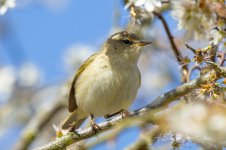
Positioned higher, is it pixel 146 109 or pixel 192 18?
pixel 192 18

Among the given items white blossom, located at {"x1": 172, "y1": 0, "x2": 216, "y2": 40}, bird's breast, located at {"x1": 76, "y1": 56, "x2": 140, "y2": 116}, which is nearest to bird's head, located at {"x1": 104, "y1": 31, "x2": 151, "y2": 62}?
bird's breast, located at {"x1": 76, "y1": 56, "x2": 140, "y2": 116}

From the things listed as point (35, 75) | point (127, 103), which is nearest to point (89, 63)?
point (127, 103)

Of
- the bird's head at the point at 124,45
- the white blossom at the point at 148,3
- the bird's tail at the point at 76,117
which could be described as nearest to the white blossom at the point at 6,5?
the white blossom at the point at 148,3

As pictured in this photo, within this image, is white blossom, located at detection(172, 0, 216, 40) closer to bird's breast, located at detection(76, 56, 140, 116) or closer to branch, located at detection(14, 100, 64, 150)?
bird's breast, located at detection(76, 56, 140, 116)

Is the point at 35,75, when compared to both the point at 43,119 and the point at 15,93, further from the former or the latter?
the point at 43,119

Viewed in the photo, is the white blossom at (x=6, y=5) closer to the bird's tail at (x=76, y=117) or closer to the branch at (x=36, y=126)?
the bird's tail at (x=76, y=117)

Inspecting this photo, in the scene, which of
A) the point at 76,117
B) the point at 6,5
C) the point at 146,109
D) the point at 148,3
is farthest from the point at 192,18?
the point at 76,117

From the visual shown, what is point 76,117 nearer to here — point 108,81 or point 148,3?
point 108,81
